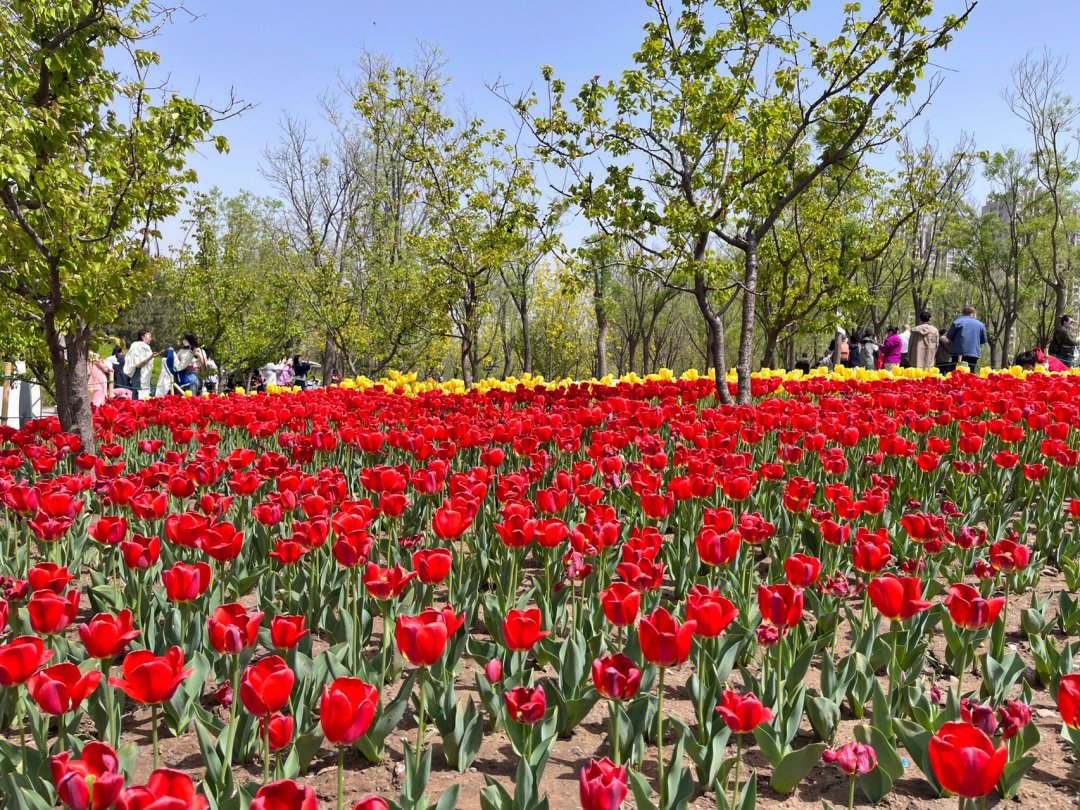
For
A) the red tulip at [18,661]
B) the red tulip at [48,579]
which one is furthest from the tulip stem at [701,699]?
the red tulip at [48,579]

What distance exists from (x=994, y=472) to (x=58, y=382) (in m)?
7.16

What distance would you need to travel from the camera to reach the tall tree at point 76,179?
602 cm

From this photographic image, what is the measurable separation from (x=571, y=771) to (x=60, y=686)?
1387mm

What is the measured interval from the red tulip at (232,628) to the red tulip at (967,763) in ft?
5.28

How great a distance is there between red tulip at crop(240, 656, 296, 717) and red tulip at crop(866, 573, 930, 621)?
63.6 inches

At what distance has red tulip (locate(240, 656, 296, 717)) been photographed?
1.73 m

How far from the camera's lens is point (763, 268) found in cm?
2192

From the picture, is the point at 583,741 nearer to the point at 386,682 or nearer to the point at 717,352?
the point at 386,682

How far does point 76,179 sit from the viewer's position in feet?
19.7

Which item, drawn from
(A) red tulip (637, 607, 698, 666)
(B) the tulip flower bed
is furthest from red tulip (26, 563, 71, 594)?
(A) red tulip (637, 607, 698, 666)

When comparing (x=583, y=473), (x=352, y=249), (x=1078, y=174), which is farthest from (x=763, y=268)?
(x=583, y=473)

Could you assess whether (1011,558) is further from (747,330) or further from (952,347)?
(952,347)

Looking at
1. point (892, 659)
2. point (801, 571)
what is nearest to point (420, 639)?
point (801, 571)

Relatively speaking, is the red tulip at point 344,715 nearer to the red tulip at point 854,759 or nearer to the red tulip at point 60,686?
the red tulip at point 60,686
